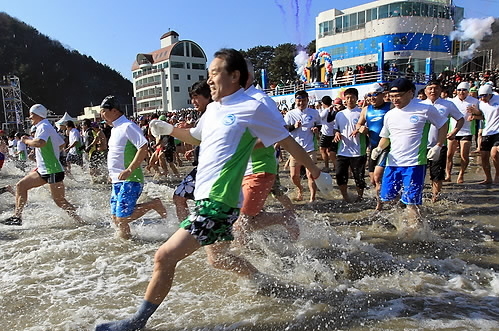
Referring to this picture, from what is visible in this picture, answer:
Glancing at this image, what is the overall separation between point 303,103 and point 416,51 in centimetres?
3260

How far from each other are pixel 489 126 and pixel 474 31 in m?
28.9

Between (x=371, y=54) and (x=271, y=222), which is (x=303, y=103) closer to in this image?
(x=271, y=222)

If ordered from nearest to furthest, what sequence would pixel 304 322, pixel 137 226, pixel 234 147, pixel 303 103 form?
pixel 234 147 < pixel 304 322 < pixel 137 226 < pixel 303 103

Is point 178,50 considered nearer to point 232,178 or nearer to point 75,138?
point 75,138

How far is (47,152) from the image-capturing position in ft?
18.8

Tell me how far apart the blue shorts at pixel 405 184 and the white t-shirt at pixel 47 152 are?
15.3ft

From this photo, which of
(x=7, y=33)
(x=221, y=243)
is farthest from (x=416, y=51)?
(x=7, y=33)

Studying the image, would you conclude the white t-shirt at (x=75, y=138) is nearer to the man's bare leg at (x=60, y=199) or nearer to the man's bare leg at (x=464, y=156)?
the man's bare leg at (x=60, y=199)

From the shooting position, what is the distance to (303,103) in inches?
276

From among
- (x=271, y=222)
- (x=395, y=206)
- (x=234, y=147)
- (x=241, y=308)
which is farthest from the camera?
(x=395, y=206)

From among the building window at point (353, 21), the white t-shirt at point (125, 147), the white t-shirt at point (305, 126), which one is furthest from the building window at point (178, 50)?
the white t-shirt at point (125, 147)

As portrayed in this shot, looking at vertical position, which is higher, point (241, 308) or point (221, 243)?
point (221, 243)

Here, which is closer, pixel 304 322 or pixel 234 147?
pixel 234 147

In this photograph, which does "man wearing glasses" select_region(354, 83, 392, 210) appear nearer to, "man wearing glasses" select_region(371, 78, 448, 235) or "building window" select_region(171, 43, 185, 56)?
"man wearing glasses" select_region(371, 78, 448, 235)
